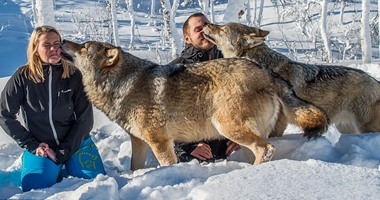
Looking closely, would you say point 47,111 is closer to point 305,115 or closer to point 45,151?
point 45,151

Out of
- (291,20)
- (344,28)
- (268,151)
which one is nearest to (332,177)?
(268,151)

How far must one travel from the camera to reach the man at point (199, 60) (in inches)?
194

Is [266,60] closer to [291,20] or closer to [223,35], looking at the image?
[223,35]

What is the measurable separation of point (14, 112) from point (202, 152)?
1.93 metres

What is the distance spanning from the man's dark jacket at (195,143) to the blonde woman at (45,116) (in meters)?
0.95

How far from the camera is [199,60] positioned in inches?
211

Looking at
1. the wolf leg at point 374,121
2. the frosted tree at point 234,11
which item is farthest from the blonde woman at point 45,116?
the frosted tree at point 234,11

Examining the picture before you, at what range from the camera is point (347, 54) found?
32656 millimetres

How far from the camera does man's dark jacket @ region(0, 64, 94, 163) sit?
444cm

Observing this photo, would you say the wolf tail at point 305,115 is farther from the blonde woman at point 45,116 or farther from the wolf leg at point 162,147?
the blonde woman at point 45,116

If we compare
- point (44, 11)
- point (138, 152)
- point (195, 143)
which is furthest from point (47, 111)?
point (44, 11)

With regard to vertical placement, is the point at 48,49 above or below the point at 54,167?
above

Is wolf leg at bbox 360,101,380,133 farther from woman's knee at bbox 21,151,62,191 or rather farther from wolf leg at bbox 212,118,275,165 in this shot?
woman's knee at bbox 21,151,62,191

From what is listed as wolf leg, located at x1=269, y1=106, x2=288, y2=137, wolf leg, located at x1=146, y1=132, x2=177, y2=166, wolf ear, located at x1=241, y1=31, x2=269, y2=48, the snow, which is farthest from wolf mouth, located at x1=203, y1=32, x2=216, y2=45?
wolf leg, located at x1=146, y1=132, x2=177, y2=166
